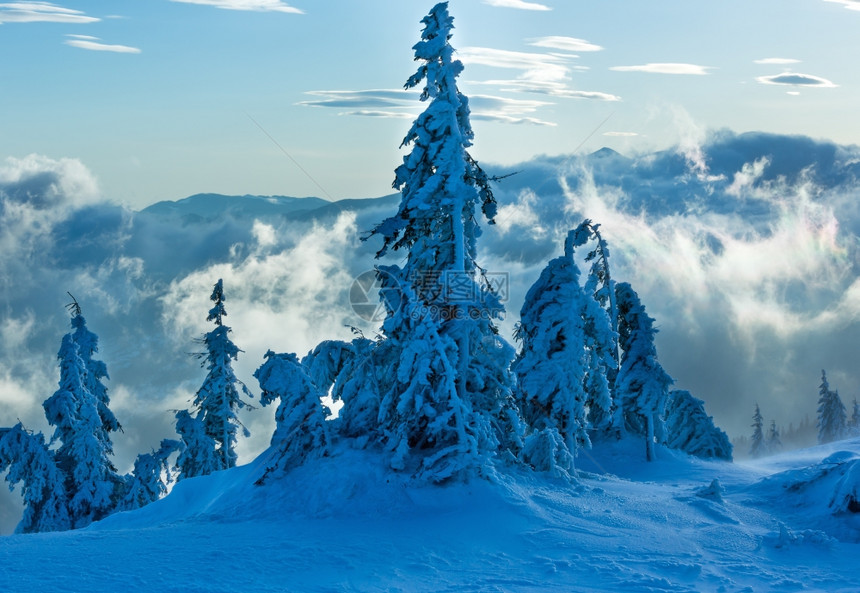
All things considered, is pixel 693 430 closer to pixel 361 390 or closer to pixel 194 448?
pixel 361 390

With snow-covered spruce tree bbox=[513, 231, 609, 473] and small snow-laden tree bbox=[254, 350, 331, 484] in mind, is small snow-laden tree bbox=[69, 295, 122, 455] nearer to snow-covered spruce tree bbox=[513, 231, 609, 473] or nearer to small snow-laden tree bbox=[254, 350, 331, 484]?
small snow-laden tree bbox=[254, 350, 331, 484]

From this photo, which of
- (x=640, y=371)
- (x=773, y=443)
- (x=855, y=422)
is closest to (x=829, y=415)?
(x=855, y=422)

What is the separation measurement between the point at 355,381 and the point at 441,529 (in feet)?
21.6

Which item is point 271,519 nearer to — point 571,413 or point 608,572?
point 608,572

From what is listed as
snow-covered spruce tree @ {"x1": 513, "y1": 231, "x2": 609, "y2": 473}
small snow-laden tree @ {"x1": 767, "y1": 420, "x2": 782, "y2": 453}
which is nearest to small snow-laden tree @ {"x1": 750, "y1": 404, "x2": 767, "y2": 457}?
small snow-laden tree @ {"x1": 767, "y1": 420, "x2": 782, "y2": 453}

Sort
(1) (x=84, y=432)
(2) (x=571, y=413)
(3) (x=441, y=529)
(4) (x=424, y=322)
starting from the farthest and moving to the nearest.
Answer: (1) (x=84, y=432), (2) (x=571, y=413), (4) (x=424, y=322), (3) (x=441, y=529)

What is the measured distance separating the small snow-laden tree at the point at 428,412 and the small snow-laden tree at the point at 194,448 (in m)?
17.3

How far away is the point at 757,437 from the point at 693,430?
48521 mm

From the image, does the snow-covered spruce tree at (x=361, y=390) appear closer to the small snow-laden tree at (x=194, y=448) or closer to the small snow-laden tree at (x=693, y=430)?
the small snow-laden tree at (x=194, y=448)

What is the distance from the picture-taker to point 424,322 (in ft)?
75.3

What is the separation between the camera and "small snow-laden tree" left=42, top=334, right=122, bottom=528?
3716 centimetres

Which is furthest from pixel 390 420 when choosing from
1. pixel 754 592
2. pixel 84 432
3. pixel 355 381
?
pixel 84 432

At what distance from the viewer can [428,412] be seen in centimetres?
2259

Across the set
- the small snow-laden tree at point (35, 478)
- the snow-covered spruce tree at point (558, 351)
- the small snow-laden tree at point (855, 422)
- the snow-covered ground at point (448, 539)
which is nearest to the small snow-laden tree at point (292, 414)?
the snow-covered ground at point (448, 539)
